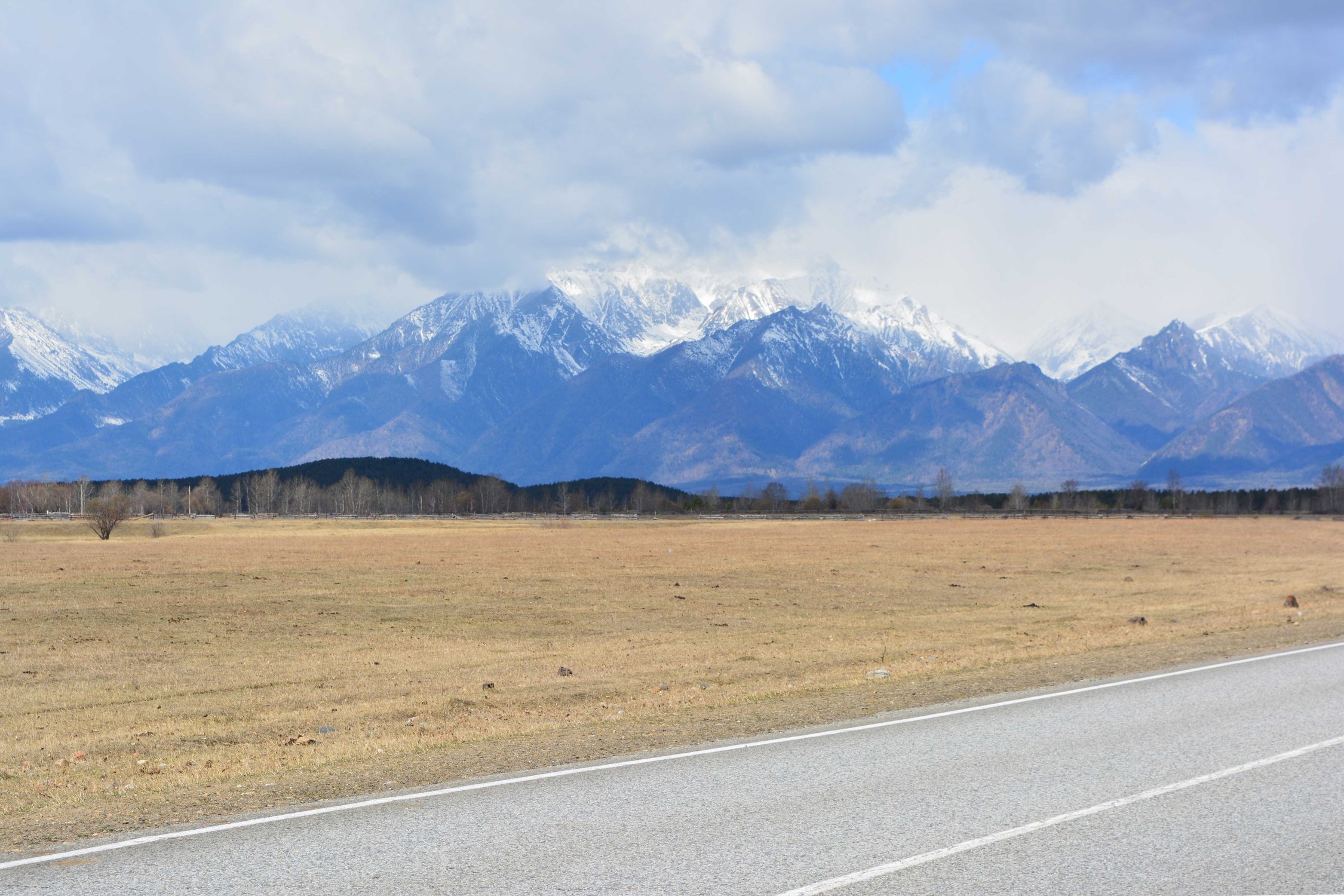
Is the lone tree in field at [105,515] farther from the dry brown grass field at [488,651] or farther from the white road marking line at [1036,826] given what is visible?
the white road marking line at [1036,826]

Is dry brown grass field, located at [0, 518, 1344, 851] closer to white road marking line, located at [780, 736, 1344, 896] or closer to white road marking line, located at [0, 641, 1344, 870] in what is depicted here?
white road marking line, located at [0, 641, 1344, 870]

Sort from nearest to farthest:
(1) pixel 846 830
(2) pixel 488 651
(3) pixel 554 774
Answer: (1) pixel 846 830 → (3) pixel 554 774 → (2) pixel 488 651

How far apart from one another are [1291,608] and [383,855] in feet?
124

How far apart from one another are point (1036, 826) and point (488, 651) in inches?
892

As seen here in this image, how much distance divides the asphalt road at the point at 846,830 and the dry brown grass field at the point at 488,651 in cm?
189

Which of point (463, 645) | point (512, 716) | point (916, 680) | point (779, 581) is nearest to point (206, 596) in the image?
point (463, 645)

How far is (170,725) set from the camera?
2067cm

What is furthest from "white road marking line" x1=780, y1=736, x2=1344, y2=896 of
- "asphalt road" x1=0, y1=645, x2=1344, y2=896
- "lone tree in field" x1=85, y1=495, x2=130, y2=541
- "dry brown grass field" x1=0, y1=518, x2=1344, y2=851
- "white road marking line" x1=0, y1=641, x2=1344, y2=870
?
"lone tree in field" x1=85, y1=495, x2=130, y2=541

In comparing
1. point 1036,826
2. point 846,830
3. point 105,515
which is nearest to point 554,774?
point 846,830

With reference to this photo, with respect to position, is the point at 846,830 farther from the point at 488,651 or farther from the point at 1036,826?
the point at 488,651

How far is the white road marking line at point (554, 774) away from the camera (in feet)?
34.7

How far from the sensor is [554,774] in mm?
13656

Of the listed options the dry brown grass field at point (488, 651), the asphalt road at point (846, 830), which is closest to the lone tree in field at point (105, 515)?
the dry brown grass field at point (488, 651)

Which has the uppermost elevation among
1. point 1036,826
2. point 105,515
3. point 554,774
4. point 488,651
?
point 105,515
